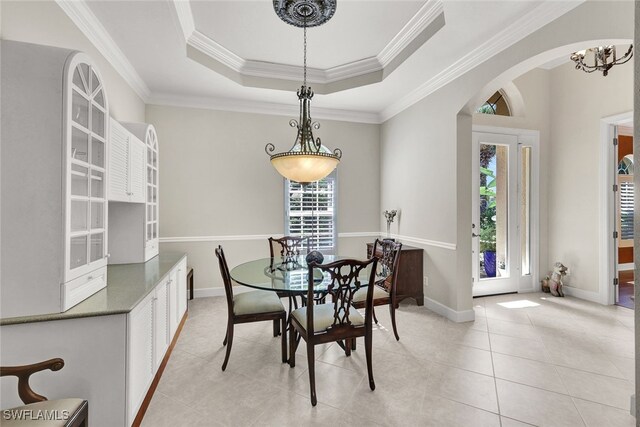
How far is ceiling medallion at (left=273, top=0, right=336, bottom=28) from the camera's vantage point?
2.21 metres

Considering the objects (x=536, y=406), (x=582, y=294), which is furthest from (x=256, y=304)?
(x=582, y=294)

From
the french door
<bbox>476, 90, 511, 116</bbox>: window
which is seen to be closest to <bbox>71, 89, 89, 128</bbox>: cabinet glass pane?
the french door

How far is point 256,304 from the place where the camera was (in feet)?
8.27

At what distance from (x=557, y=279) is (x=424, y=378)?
3317 millimetres

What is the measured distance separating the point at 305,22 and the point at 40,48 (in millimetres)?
1802

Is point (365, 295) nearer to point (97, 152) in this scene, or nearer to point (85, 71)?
point (97, 152)

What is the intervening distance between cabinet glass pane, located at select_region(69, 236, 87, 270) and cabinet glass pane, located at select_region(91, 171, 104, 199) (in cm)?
30

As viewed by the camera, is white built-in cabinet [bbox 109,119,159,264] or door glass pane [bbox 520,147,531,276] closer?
white built-in cabinet [bbox 109,119,159,264]

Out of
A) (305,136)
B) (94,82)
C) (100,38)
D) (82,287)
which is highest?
(100,38)

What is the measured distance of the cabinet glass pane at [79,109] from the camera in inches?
62.4

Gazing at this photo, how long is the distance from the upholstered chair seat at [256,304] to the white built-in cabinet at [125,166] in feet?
4.25

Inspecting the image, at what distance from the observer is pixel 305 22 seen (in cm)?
245

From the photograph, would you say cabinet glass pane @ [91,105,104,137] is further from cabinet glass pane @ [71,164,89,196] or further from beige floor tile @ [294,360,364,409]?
beige floor tile @ [294,360,364,409]

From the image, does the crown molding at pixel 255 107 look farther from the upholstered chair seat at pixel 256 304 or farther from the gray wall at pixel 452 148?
the upholstered chair seat at pixel 256 304
